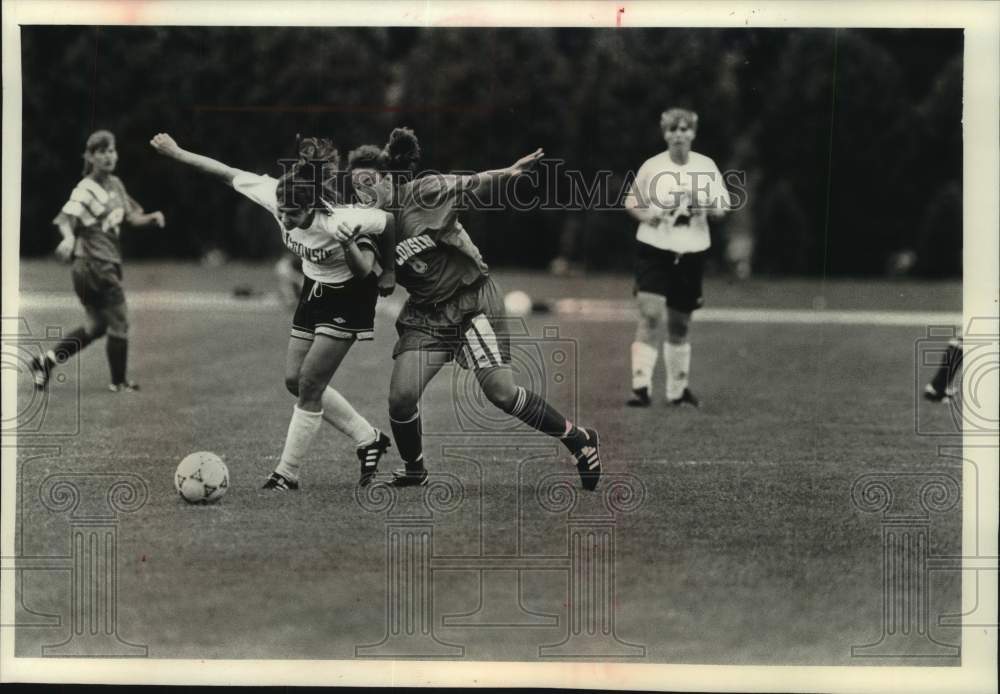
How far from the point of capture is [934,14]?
8.17 meters

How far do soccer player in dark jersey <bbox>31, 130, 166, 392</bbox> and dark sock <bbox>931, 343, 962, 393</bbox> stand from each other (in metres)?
7.04

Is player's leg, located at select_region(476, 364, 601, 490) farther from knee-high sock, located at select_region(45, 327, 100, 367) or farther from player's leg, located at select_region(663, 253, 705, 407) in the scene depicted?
knee-high sock, located at select_region(45, 327, 100, 367)

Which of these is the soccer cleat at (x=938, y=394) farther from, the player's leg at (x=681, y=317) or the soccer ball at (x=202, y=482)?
the soccer ball at (x=202, y=482)

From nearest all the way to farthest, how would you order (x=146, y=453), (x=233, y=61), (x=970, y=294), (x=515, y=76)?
(x=970, y=294)
(x=146, y=453)
(x=233, y=61)
(x=515, y=76)

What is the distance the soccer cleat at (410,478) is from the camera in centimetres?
862

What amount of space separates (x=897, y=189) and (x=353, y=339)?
2361cm

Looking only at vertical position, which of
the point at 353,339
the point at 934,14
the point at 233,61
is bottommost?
the point at 353,339

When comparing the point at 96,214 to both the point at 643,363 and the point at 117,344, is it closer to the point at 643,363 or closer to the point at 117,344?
the point at 117,344

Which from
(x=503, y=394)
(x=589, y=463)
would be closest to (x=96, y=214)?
(x=503, y=394)

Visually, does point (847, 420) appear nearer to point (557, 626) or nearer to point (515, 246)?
point (557, 626)

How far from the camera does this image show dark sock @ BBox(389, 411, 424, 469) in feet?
27.7

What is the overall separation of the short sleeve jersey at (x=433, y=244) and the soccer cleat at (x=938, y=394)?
5.79 meters

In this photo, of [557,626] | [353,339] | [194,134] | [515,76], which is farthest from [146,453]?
[515,76]

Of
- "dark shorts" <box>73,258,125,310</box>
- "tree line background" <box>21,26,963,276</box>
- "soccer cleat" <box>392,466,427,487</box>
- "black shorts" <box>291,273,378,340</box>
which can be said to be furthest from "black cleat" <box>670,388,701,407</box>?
"tree line background" <box>21,26,963,276</box>
